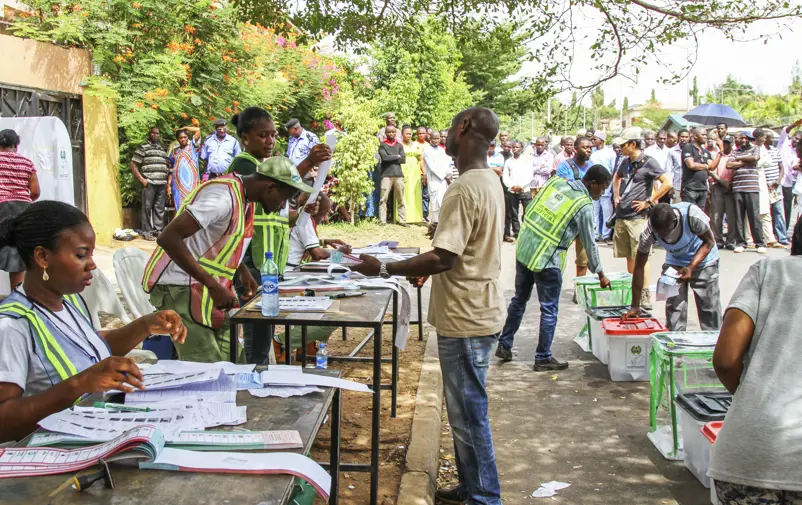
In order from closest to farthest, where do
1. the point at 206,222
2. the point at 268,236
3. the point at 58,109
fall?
the point at 206,222 < the point at 268,236 < the point at 58,109

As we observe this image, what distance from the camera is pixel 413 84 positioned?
19141 mm

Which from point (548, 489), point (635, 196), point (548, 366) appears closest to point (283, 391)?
point (548, 489)

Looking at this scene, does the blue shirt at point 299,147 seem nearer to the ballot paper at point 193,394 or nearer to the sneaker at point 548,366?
the sneaker at point 548,366

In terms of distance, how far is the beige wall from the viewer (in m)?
10.6

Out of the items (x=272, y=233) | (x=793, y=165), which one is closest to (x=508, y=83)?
(x=793, y=165)

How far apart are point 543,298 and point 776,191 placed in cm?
945

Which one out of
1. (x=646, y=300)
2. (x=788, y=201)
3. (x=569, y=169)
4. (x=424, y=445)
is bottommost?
(x=424, y=445)

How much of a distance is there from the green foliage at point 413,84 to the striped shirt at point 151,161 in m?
6.24

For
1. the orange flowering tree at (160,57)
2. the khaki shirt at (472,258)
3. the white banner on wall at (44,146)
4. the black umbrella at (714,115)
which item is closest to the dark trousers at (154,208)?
the orange flowering tree at (160,57)

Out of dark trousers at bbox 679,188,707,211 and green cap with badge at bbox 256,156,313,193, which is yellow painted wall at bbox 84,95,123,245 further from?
dark trousers at bbox 679,188,707,211

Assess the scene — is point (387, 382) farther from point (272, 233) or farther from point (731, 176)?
point (731, 176)

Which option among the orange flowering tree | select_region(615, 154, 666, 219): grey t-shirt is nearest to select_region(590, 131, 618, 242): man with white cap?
select_region(615, 154, 666, 219): grey t-shirt

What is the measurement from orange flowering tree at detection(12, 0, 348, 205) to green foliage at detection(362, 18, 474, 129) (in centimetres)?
403

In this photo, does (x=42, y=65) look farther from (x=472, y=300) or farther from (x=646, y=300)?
(x=472, y=300)
